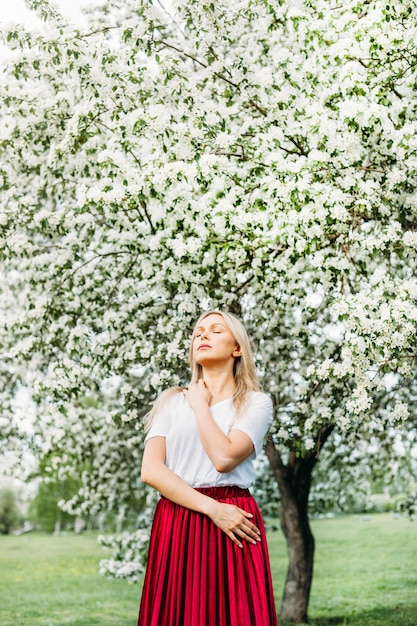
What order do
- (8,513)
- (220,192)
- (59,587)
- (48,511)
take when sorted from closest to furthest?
(220,192), (59,587), (8,513), (48,511)

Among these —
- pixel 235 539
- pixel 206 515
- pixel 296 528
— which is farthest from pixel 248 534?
pixel 296 528

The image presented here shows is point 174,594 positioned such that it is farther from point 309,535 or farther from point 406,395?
point 309,535

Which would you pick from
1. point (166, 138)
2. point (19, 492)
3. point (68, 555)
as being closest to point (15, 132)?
point (166, 138)

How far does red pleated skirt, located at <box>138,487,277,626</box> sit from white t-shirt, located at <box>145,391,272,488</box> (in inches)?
3.0

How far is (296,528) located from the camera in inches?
468

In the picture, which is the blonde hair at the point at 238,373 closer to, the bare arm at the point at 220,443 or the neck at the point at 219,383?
the neck at the point at 219,383

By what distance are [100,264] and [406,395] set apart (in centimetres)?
485

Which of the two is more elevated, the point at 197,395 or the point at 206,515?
the point at 197,395

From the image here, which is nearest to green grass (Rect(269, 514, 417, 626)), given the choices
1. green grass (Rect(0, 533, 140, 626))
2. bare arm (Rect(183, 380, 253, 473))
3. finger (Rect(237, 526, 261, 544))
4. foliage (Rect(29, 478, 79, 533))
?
green grass (Rect(0, 533, 140, 626))

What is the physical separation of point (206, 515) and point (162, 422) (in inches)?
20.1

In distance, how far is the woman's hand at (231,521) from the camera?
342 centimetres

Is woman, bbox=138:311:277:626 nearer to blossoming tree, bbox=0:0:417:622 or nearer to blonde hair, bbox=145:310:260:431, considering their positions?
blonde hair, bbox=145:310:260:431

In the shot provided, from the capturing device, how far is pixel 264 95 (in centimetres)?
762

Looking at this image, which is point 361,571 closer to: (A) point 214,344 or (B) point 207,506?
(A) point 214,344
